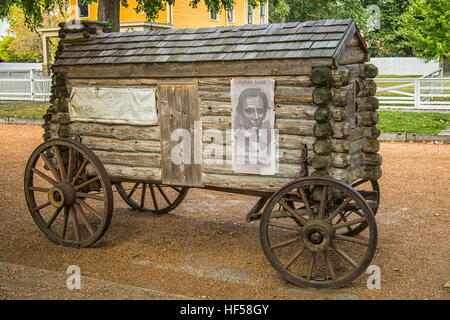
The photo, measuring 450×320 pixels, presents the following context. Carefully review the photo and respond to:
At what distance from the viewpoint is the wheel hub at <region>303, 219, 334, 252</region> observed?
5175 mm

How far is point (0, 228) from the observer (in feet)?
24.2

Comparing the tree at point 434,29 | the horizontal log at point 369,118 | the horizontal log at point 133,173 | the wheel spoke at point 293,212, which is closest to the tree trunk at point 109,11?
the horizontal log at point 133,173

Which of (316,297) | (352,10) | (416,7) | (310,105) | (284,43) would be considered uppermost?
(352,10)

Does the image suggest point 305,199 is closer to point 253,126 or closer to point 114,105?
point 253,126

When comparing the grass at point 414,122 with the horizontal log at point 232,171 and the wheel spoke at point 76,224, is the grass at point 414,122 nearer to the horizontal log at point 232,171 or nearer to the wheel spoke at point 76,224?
the horizontal log at point 232,171

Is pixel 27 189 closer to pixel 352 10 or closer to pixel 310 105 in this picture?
pixel 310 105

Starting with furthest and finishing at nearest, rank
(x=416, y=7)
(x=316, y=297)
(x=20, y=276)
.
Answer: (x=416, y=7) → (x=20, y=276) → (x=316, y=297)

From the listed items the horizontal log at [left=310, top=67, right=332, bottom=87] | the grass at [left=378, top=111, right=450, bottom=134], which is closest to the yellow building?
the grass at [left=378, top=111, right=450, bottom=134]

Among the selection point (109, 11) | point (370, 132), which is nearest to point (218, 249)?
point (370, 132)

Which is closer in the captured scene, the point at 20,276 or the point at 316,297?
the point at 316,297

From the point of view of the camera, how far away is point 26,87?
28188 millimetres

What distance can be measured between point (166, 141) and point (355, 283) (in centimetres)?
253

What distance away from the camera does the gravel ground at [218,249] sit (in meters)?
5.23

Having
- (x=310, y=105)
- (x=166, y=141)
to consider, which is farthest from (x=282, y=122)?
(x=166, y=141)
